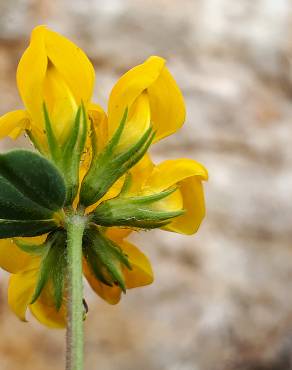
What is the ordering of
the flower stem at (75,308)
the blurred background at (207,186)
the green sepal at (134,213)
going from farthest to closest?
the blurred background at (207,186), the green sepal at (134,213), the flower stem at (75,308)

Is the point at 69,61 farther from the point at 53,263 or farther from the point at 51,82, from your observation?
the point at 53,263

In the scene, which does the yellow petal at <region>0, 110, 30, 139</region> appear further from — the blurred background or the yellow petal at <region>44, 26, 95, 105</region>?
the blurred background

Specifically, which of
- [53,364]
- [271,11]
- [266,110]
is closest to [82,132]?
[53,364]

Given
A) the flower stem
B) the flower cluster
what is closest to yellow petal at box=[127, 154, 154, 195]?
the flower cluster

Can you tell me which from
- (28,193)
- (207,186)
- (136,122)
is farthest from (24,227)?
(207,186)

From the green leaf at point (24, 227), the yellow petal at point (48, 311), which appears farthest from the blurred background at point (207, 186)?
the green leaf at point (24, 227)

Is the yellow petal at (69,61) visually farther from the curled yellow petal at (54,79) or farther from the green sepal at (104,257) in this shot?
the green sepal at (104,257)
